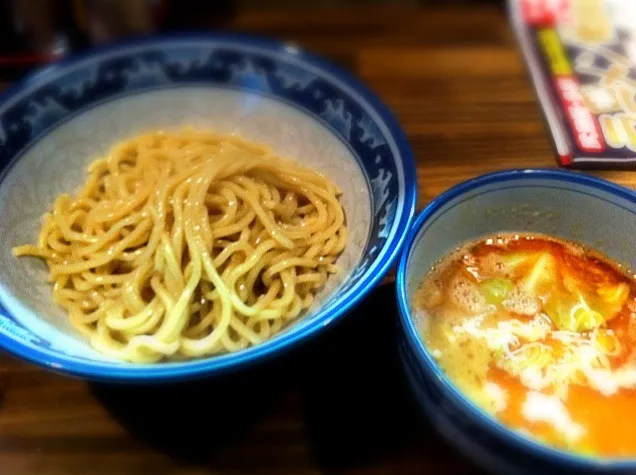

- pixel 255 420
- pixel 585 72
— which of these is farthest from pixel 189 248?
pixel 585 72

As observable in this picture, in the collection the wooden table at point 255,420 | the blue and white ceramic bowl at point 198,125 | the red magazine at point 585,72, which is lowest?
the wooden table at point 255,420

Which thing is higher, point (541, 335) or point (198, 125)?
point (198, 125)

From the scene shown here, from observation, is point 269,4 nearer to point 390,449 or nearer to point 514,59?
point 514,59

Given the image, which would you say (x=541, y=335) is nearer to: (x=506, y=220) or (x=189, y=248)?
(x=506, y=220)

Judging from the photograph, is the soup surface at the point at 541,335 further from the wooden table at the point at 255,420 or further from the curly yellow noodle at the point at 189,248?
the curly yellow noodle at the point at 189,248

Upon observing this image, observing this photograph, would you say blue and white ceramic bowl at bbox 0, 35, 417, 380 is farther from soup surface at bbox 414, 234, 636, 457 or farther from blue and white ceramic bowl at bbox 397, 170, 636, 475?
soup surface at bbox 414, 234, 636, 457

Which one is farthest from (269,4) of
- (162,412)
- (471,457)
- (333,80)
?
(471,457)

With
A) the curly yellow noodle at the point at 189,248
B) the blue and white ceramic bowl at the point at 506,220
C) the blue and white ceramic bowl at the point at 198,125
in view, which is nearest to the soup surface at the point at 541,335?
the blue and white ceramic bowl at the point at 506,220

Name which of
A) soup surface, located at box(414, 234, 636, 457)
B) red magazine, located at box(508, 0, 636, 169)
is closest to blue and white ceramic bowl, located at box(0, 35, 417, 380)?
soup surface, located at box(414, 234, 636, 457)
